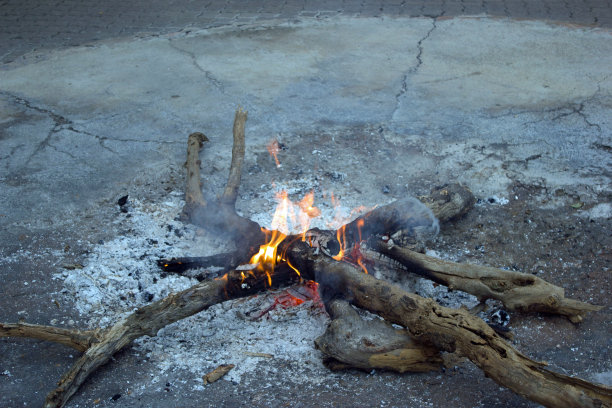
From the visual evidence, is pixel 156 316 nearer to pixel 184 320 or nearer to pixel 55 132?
pixel 184 320

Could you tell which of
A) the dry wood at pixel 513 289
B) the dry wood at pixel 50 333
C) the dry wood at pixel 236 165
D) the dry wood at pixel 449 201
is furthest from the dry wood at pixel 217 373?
the dry wood at pixel 449 201

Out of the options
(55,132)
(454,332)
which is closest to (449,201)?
(454,332)

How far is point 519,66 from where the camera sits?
22.2 feet

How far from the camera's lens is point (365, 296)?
3.25 metres

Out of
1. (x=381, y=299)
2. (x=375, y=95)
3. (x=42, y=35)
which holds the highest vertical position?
Result: (x=42, y=35)

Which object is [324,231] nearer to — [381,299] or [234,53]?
[381,299]

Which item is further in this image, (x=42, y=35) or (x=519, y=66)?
(x=42, y=35)

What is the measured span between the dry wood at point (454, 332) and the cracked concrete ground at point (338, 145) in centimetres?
29

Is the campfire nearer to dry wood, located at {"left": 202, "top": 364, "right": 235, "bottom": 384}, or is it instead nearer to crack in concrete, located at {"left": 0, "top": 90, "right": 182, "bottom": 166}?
dry wood, located at {"left": 202, "top": 364, "right": 235, "bottom": 384}

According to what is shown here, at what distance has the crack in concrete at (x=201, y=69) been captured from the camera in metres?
6.49

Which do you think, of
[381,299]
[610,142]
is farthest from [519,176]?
[381,299]

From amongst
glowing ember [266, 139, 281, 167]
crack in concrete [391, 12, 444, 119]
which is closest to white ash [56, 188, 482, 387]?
glowing ember [266, 139, 281, 167]

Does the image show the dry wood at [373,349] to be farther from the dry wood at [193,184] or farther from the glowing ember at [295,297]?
the dry wood at [193,184]

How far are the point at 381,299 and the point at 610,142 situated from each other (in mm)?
3262
